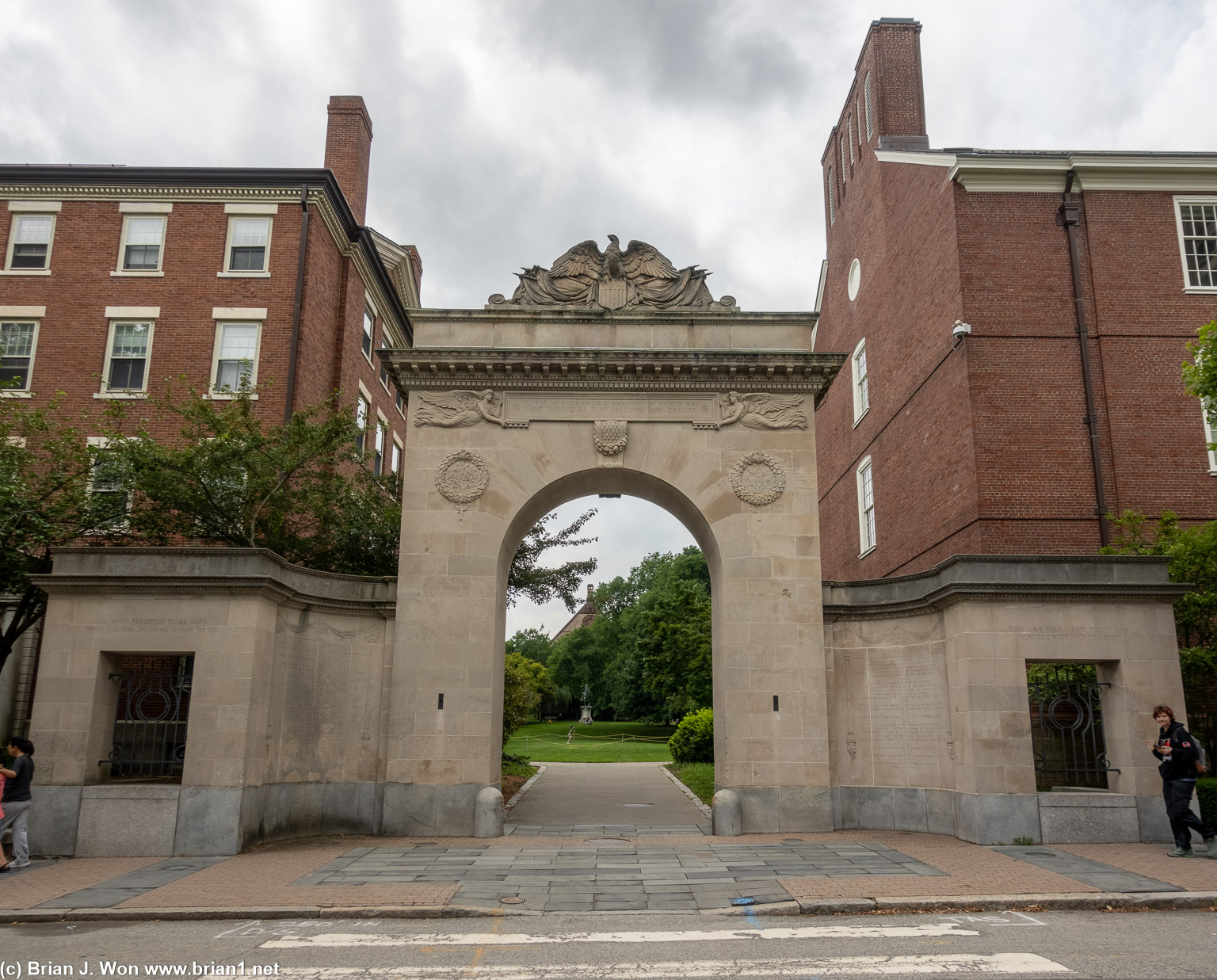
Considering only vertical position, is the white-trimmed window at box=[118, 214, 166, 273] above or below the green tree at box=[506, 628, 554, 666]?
above

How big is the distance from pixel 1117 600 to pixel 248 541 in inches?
606

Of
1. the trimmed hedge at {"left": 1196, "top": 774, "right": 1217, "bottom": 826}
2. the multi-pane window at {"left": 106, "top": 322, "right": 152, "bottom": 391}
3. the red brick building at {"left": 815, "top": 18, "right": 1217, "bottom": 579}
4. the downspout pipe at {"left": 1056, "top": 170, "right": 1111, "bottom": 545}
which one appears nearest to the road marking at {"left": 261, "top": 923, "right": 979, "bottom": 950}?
the trimmed hedge at {"left": 1196, "top": 774, "right": 1217, "bottom": 826}

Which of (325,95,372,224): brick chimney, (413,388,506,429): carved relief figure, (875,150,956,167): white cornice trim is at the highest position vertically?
(325,95,372,224): brick chimney

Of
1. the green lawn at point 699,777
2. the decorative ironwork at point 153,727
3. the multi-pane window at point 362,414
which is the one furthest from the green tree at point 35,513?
the green lawn at point 699,777

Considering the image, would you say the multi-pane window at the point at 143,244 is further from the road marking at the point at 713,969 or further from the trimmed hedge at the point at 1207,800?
the trimmed hedge at the point at 1207,800

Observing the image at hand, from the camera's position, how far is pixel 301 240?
25.7 meters

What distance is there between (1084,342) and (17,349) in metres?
27.6

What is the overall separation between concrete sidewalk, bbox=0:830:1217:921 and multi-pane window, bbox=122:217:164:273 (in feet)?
59.8

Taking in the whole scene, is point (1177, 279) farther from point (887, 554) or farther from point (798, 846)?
point (798, 846)

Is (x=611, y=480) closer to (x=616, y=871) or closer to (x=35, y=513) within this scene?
(x=616, y=871)

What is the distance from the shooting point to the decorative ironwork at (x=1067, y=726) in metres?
15.0

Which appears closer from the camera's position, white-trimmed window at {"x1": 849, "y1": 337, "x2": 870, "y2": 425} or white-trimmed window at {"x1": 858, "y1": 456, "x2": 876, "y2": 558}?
white-trimmed window at {"x1": 858, "y1": 456, "x2": 876, "y2": 558}

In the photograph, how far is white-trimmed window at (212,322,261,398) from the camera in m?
25.0

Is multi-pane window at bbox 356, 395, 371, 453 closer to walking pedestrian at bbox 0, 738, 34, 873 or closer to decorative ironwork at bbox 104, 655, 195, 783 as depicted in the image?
decorative ironwork at bbox 104, 655, 195, 783
